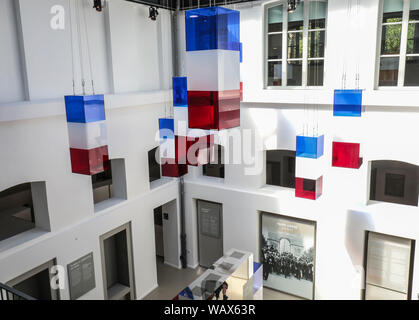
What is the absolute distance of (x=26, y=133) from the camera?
24.8ft

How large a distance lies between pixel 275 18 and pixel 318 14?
3.76 ft

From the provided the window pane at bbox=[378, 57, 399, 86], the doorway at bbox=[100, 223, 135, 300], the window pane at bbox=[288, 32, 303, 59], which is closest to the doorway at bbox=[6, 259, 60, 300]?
the doorway at bbox=[100, 223, 135, 300]

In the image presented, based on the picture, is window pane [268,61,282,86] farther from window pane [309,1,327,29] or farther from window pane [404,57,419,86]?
window pane [404,57,419,86]

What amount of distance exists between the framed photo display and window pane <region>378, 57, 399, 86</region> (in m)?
4.03

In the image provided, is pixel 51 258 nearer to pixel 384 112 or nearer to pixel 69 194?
pixel 69 194

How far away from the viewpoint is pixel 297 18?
9883 mm

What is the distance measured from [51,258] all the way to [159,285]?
4.37m

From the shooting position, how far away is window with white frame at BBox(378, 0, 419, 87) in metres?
8.53

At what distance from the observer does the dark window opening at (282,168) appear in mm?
15672

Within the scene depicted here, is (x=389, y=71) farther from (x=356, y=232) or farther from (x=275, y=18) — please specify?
(x=356, y=232)

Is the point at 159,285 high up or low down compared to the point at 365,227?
down

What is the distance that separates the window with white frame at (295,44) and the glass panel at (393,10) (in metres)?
1.38

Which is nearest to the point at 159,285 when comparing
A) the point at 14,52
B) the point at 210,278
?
the point at 210,278

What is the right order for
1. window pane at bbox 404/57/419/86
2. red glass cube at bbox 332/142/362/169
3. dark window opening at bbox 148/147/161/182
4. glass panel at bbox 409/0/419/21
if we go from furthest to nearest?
1. dark window opening at bbox 148/147/161/182
2. window pane at bbox 404/57/419/86
3. glass panel at bbox 409/0/419/21
4. red glass cube at bbox 332/142/362/169
